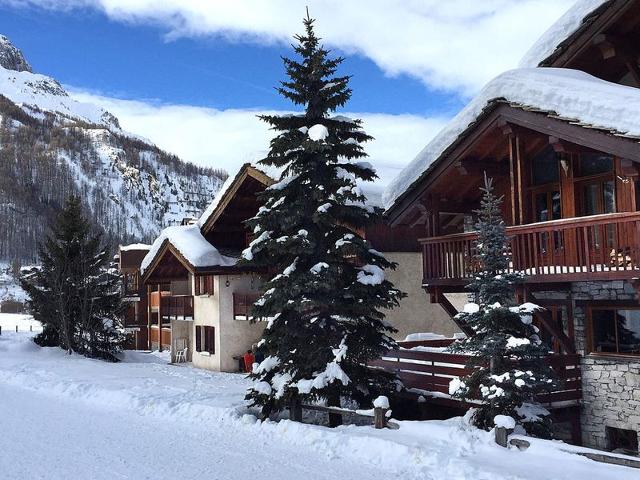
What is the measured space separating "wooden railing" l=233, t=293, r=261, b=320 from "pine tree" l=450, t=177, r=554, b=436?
15.2m

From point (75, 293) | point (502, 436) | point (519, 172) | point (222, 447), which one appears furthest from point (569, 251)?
point (75, 293)

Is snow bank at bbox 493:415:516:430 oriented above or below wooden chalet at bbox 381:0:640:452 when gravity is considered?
below

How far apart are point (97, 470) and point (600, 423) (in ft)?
30.7

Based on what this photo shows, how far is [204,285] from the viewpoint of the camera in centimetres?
2727

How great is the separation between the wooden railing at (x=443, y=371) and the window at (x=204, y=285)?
12.8 meters

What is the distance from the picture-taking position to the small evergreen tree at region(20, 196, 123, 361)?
2789 cm

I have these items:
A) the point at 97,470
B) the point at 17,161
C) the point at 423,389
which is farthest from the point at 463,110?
the point at 17,161

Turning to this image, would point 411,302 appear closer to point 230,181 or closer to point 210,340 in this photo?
point 230,181

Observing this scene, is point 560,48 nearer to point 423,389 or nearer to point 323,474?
point 423,389

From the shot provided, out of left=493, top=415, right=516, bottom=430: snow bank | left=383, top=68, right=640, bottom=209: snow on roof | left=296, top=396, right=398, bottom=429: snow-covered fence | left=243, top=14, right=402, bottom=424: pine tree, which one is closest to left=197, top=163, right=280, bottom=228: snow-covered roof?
left=243, top=14, right=402, bottom=424: pine tree

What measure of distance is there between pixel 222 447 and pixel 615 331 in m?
7.89

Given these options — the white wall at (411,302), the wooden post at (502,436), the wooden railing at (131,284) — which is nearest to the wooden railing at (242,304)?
the white wall at (411,302)

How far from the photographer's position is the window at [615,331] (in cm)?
1209

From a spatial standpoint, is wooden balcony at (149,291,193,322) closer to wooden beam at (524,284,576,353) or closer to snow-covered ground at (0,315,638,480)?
snow-covered ground at (0,315,638,480)
